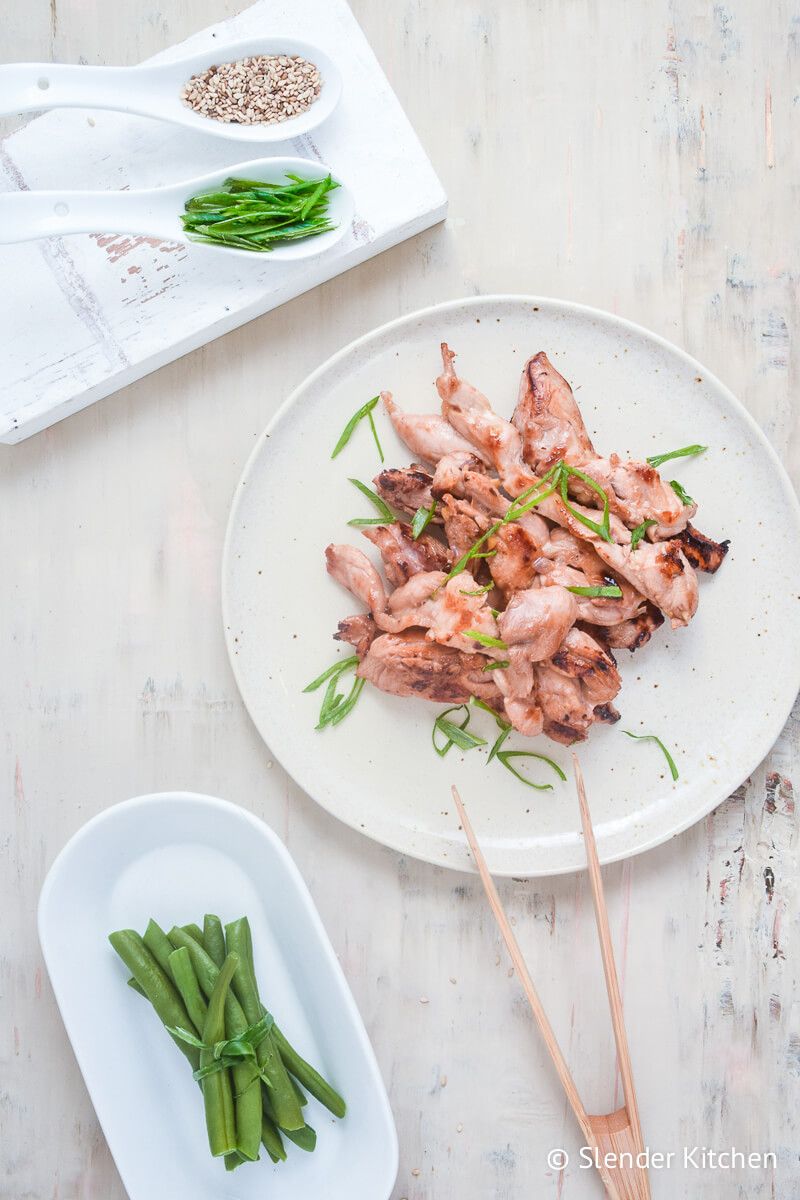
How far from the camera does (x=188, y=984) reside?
2.20 metres

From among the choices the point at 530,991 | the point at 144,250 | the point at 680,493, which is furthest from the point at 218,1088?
the point at 144,250

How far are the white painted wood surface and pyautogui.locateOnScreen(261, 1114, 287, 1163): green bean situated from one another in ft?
1.04

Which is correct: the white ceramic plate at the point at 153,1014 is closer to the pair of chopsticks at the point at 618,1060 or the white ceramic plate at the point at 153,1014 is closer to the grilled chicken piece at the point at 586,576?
the pair of chopsticks at the point at 618,1060

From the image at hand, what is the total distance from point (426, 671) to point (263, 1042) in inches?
38.5

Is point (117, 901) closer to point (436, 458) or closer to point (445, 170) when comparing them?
point (436, 458)

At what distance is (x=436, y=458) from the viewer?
7.36 feet

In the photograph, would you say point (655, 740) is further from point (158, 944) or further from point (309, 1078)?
point (158, 944)

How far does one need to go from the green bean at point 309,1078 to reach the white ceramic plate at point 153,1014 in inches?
1.7

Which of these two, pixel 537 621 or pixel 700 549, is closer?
pixel 537 621

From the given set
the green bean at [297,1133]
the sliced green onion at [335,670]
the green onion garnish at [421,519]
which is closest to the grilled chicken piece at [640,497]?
the green onion garnish at [421,519]

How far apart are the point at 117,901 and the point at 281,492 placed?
113 cm

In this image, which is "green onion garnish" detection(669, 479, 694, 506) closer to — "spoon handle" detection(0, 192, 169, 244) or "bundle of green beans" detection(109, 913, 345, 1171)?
"spoon handle" detection(0, 192, 169, 244)

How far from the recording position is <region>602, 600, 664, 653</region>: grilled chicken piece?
2.19 meters

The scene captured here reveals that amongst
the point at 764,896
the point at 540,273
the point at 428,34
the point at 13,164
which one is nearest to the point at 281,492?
the point at 540,273
